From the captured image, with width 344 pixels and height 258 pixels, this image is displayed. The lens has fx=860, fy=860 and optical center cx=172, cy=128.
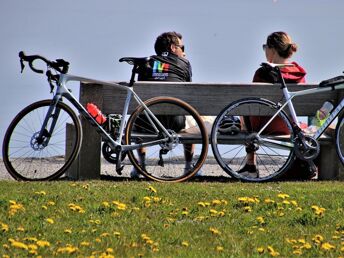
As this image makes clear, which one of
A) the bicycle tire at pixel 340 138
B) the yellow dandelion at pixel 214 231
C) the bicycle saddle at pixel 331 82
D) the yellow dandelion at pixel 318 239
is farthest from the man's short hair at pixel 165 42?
the yellow dandelion at pixel 318 239

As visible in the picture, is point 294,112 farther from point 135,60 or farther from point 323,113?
point 135,60

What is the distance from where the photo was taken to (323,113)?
10922mm

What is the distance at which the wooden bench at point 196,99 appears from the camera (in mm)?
10766

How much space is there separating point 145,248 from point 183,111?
4444mm

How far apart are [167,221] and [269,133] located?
12.3ft

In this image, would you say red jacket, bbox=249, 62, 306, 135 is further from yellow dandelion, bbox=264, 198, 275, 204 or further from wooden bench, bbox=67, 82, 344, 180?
yellow dandelion, bbox=264, 198, 275, 204

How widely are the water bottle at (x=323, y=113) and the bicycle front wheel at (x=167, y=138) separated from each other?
5.00 ft

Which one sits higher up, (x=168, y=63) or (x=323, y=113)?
(x=168, y=63)

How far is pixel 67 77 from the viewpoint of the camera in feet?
33.6

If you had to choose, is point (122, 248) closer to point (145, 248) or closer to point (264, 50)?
point (145, 248)

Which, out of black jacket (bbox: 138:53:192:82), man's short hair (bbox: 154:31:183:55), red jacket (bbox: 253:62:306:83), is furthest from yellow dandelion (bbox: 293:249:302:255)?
man's short hair (bbox: 154:31:183:55)

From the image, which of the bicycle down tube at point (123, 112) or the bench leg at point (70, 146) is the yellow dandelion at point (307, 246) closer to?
the bicycle down tube at point (123, 112)

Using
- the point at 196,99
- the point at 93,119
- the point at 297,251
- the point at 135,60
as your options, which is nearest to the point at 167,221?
the point at 297,251

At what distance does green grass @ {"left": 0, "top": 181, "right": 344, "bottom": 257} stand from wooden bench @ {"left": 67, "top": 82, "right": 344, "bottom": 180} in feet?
3.38
